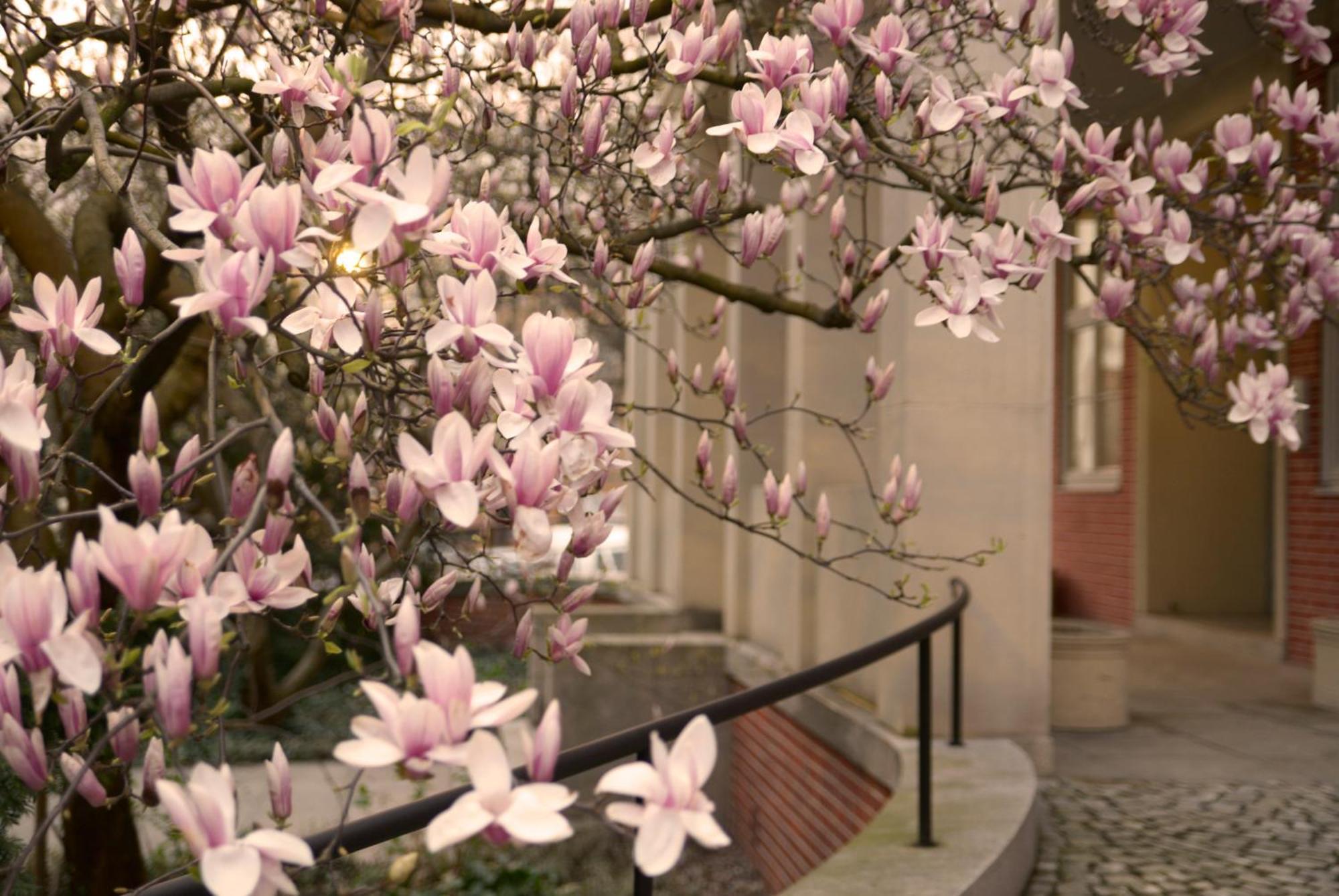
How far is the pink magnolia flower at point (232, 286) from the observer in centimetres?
139

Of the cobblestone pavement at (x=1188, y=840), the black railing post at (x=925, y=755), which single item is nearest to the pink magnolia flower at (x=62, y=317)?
the black railing post at (x=925, y=755)

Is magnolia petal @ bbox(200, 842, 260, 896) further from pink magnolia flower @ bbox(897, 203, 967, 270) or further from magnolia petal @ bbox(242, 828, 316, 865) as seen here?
pink magnolia flower @ bbox(897, 203, 967, 270)

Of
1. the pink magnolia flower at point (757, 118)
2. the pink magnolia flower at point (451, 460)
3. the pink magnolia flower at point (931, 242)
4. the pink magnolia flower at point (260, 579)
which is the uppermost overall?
the pink magnolia flower at point (757, 118)

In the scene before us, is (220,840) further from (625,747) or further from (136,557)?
(625,747)

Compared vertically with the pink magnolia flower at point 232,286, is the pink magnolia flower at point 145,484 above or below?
below

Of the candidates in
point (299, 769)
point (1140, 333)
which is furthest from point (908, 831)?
point (299, 769)

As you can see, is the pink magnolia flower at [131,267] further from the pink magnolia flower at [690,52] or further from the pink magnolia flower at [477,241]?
Result: the pink magnolia flower at [690,52]

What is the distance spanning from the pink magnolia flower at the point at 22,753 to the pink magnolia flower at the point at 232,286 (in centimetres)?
48

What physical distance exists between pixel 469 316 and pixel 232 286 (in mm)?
298

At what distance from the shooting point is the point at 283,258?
56.9 inches

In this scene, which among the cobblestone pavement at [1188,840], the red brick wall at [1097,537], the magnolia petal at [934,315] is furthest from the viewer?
the red brick wall at [1097,537]

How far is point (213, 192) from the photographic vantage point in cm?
148

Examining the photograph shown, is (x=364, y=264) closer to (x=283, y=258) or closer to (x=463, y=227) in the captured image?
(x=463, y=227)

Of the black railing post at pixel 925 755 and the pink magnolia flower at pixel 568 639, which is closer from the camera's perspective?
the pink magnolia flower at pixel 568 639
